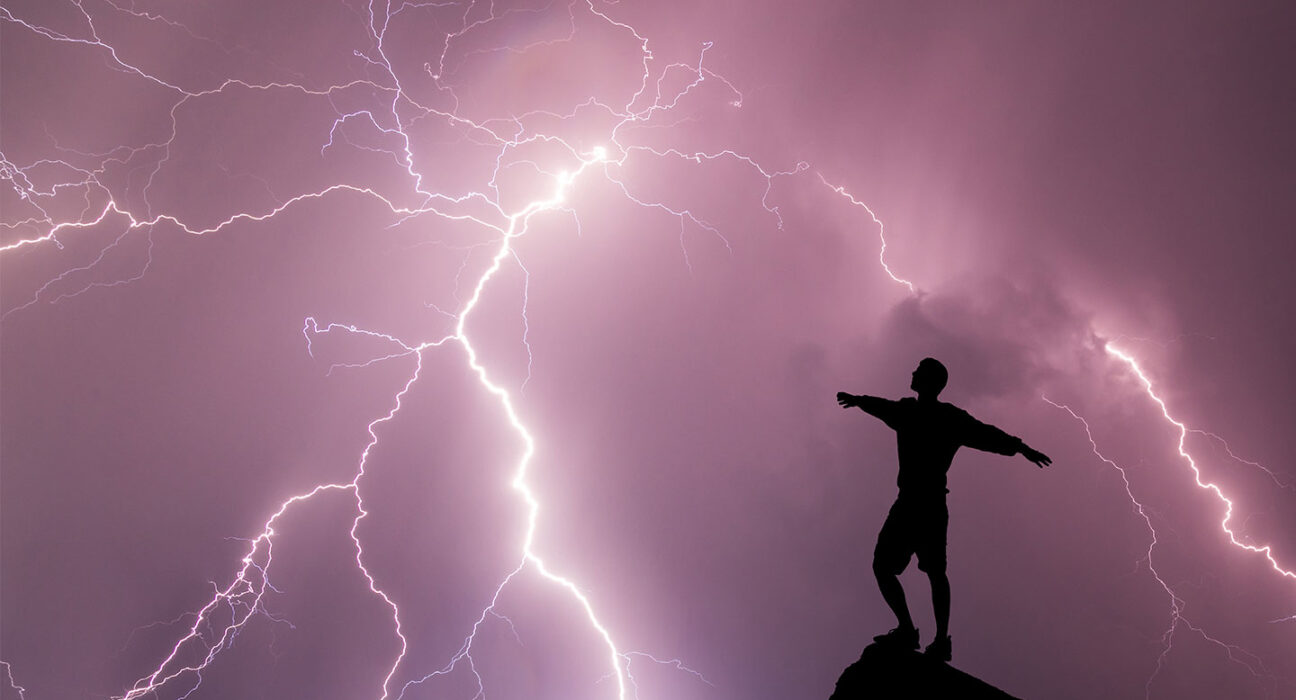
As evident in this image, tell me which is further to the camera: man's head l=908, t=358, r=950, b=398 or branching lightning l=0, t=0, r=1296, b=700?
branching lightning l=0, t=0, r=1296, b=700

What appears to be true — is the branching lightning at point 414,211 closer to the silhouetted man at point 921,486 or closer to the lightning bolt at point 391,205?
the lightning bolt at point 391,205

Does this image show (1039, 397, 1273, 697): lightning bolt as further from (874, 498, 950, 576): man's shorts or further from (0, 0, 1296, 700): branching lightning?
(874, 498, 950, 576): man's shorts

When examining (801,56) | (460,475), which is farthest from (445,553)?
(801,56)

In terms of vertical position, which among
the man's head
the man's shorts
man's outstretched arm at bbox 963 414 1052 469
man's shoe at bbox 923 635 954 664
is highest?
the man's head

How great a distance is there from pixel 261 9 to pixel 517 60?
8.03 ft

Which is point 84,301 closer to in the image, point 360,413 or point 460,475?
point 360,413

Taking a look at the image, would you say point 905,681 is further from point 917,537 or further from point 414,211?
point 414,211

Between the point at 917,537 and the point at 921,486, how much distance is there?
238mm

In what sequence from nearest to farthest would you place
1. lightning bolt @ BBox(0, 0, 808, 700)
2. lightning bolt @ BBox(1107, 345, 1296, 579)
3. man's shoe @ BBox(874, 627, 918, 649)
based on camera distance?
man's shoe @ BBox(874, 627, 918, 649), lightning bolt @ BBox(0, 0, 808, 700), lightning bolt @ BBox(1107, 345, 1296, 579)

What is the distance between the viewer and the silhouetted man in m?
2.46

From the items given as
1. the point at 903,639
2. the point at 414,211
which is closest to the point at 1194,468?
the point at 903,639

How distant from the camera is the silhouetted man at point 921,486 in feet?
8.09

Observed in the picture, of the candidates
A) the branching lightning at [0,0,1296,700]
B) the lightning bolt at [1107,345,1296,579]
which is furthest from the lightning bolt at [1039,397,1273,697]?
the lightning bolt at [1107,345,1296,579]

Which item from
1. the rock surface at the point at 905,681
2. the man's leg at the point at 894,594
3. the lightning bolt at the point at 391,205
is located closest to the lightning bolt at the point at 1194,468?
the lightning bolt at the point at 391,205
